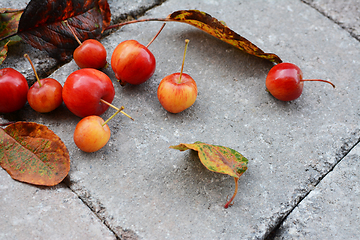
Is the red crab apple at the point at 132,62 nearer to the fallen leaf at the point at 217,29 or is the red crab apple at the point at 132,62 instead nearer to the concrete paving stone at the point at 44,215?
the fallen leaf at the point at 217,29

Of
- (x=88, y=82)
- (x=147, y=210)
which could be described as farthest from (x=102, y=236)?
(x=88, y=82)

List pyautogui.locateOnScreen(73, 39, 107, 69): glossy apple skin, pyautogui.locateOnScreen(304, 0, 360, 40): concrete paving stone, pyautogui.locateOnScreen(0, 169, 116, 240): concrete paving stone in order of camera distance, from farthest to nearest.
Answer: pyautogui.locateOnScreen(304, 0, 360, 40): concrete paving stone, pyautogui.locateOnScreen(73, 39, 107, 69): glossy apple skin, pyautogui.locateOnScreen(0, 169, 116, 240): concrete paving stone

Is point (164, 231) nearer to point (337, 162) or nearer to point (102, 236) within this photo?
point (102, 236)

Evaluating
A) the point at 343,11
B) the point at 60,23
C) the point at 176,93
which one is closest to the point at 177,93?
the point at 176,93

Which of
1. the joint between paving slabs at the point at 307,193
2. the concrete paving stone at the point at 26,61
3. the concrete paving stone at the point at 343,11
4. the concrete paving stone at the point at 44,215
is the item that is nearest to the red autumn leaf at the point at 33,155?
the concrete paving stone at the point at 44,215

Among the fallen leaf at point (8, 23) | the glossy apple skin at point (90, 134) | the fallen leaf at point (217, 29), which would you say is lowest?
the glossy apple skin at point (90, 134)

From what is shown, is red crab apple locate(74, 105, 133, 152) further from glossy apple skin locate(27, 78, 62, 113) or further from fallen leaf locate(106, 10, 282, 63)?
fallen leaf locate(106, 10, 282, 63)

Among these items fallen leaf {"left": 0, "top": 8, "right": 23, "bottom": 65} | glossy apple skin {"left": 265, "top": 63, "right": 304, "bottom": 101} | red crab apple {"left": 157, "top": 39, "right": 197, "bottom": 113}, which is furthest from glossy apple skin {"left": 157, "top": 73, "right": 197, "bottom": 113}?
fallen leaf {"left": 0, "top": 8, "right": 23, "bottom": 65}
